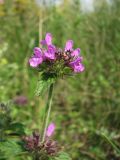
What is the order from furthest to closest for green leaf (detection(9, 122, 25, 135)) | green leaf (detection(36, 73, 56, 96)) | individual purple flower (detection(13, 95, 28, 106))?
individual purple flower (detection(13, 95, 28, 106)), green leaf (detection(9, 122, 25, 135)), green leaf (detection(36, 73, 56, 96))

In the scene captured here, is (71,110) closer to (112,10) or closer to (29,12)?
(112,10)

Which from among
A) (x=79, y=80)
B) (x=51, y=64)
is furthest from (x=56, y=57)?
(x=79, y=80)

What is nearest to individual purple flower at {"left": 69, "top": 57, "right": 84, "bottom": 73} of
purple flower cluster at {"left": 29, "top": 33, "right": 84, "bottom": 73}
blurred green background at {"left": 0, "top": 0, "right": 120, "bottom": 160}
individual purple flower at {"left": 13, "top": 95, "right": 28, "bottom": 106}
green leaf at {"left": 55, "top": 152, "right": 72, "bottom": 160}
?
purple flower cluster at {"left": 29, "top": 33, "right": 84, "bottom": 73}

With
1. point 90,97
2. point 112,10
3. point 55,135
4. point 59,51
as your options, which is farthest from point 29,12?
point 59,51

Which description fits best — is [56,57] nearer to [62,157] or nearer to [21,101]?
[62,157]

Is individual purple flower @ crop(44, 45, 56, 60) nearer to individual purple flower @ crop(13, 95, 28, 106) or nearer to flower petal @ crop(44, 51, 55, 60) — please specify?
flower petal @ crop(44, 51, 55, 60)
